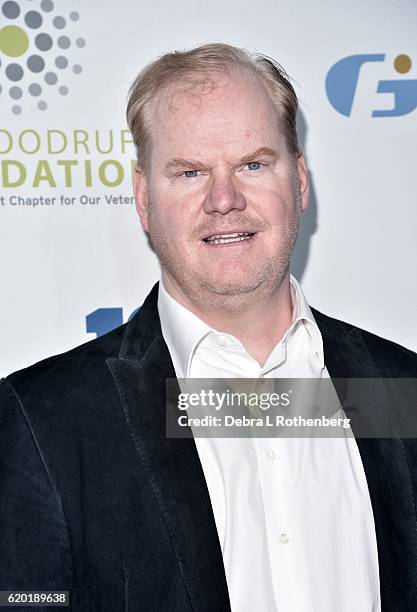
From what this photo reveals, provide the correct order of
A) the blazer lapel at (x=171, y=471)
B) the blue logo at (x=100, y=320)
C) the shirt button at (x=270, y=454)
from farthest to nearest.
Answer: the blue logo at (x=100, y=320)
the shirt button at (x=270, y=454)
the blazer lapel at (x=171, y=471)

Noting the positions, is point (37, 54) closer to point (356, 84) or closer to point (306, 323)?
point (356, 84)

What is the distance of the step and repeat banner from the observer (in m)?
2.40

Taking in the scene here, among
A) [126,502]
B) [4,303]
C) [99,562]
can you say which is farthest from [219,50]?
[99,562]

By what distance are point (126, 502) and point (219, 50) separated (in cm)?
123

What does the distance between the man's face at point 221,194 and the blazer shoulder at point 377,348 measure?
291 millimetres

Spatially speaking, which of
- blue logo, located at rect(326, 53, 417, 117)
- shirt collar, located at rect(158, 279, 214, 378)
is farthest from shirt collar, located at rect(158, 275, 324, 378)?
blue logo, located at rect(326, 53, 417, 117)

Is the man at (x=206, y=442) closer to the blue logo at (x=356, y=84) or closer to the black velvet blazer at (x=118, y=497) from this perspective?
the black velvet blazer at (x=118, y=497)

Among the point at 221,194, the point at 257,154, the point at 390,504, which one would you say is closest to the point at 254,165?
the point at 257,154

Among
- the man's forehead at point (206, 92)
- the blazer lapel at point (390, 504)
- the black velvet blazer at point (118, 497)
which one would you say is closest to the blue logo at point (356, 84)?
the man's forehead at point (206, 92)

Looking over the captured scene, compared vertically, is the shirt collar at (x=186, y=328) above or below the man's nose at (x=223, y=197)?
below

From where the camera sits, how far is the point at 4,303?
2422 millimetres

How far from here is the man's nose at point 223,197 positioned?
1912mm

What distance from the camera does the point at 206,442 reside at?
6.21ft

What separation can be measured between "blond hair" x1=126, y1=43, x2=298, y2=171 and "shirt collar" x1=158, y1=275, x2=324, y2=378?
1.29 ft
